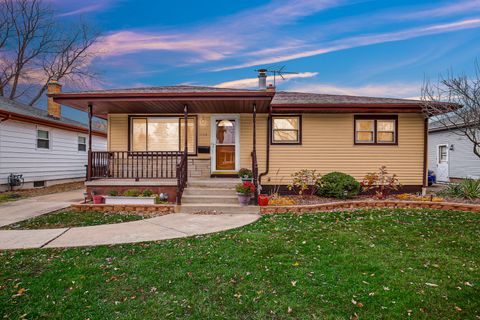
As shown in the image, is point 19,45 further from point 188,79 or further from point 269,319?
point 269,319

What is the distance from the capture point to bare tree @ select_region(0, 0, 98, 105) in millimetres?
18922

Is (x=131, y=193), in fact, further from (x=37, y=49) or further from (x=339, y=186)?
(x=37, y=49)

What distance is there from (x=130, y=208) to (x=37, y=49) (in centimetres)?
2046

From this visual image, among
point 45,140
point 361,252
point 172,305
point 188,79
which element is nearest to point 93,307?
point 172,305

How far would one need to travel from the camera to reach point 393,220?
18.6 feet

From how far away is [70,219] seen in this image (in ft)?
19.6

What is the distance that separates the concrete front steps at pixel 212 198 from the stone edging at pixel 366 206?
0.62 meters

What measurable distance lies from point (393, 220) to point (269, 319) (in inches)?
176

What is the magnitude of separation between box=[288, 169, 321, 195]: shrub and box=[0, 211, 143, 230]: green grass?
193 inches

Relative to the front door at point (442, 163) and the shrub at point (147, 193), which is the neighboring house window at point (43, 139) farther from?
the front door at point (442, 163)

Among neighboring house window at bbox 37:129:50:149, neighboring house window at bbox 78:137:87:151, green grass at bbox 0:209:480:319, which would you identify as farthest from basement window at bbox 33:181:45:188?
green grass at bbox 0:209:480:319

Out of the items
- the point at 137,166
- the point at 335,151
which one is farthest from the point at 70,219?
the point at 335,151

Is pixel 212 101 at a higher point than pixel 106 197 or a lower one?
higher

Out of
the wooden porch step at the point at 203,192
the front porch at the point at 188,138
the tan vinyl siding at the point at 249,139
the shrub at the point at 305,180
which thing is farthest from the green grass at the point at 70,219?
the shrub at the point at 305,180
